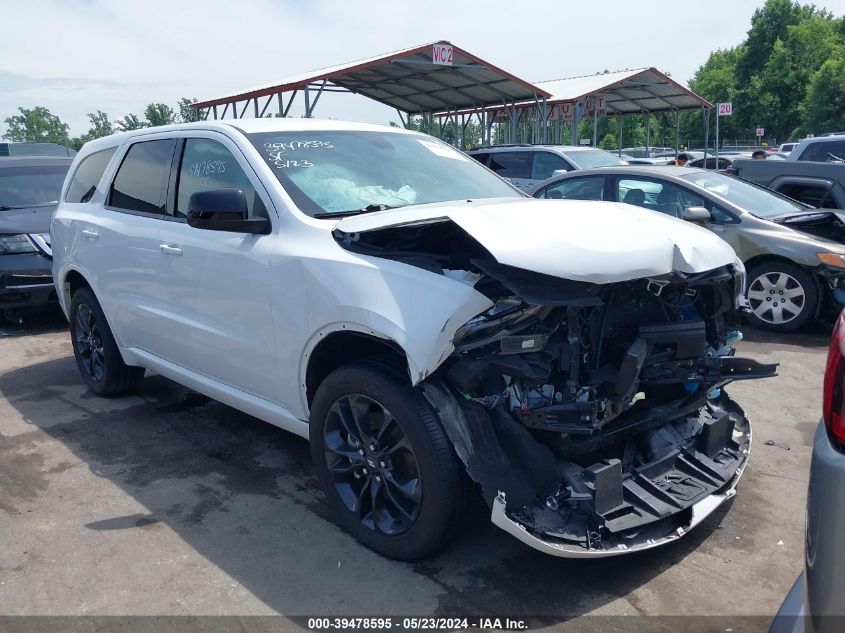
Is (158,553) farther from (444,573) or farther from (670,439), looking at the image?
(670,439)

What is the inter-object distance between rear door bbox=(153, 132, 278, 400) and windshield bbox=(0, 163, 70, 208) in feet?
17.0

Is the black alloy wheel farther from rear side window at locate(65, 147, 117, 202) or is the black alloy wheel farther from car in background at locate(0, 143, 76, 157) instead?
car in background at locate(0, 143, 76, 157)

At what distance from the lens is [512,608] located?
9.52 feet

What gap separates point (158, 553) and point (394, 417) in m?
1.32

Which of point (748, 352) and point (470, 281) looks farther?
point (748, 352)

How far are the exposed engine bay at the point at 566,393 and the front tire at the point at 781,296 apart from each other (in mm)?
4207

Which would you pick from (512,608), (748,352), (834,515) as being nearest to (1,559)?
(512,608)

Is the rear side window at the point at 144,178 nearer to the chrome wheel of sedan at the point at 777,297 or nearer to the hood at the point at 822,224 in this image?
the chrome wheel of sedan at the point at 777,297

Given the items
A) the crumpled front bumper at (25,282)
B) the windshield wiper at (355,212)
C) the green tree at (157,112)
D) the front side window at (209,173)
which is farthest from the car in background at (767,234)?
the green tree at (157,112)

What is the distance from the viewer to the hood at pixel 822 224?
7035mm

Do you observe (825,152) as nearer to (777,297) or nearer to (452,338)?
(777,297)

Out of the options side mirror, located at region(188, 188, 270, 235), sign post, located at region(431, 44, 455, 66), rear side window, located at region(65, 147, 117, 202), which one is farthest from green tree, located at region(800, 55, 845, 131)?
side mirror, located at region(188, 188, 270, 235)

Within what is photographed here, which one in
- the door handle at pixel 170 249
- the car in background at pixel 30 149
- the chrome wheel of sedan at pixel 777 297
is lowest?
the chrome wheel of sedan at pixel 777 297

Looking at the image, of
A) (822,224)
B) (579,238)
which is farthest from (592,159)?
(579,238)
